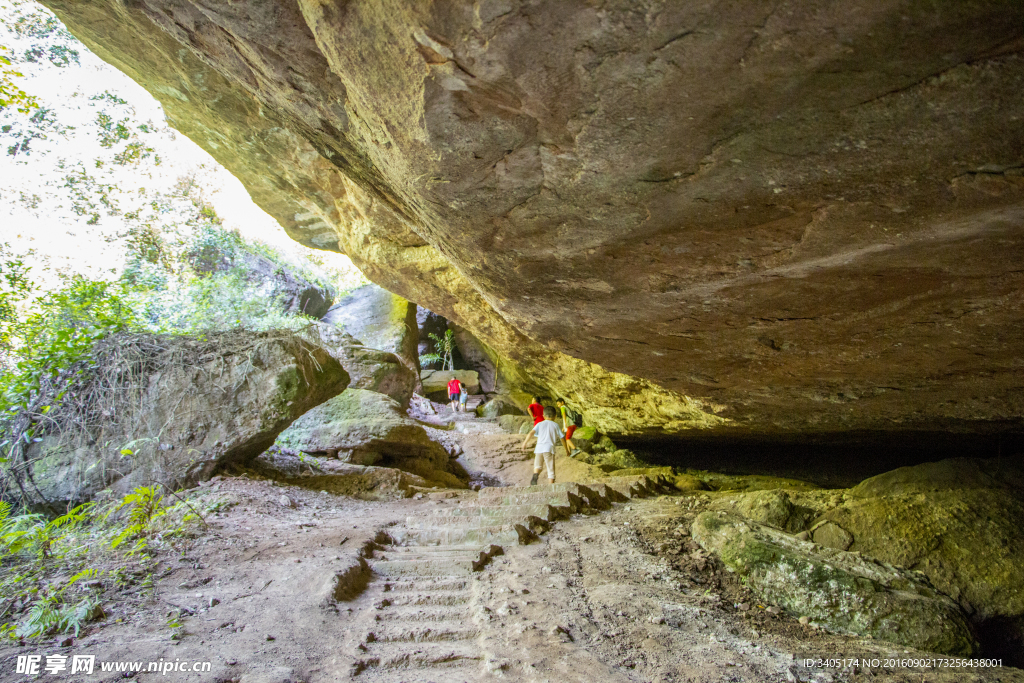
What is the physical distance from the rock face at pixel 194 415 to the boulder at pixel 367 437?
4.80ft

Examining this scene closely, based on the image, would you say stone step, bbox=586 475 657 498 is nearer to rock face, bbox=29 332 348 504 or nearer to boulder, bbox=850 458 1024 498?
boulder, bbox=850 458 1024 498

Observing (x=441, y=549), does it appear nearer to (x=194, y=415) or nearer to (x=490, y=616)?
(x=490, y=616)

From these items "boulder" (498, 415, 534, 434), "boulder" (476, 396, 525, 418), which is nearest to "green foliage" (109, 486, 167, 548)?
"boulder" (498, 415, 534, 434)

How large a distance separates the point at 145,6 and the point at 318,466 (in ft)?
20.1

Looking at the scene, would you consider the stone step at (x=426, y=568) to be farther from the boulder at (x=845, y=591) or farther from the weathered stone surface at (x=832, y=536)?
the weathered stone surface at (x=832, y=536)

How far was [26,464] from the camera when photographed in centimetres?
565

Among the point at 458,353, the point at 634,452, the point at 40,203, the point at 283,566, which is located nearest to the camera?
the point at 283,566

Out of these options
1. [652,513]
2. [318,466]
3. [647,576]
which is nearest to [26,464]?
[318,466]

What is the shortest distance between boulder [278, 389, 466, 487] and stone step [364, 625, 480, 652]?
544 cm

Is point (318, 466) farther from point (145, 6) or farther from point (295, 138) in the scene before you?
point (145, 6)

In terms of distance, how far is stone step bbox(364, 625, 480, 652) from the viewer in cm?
328

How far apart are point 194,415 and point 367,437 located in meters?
2.94

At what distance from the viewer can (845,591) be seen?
13.1ft

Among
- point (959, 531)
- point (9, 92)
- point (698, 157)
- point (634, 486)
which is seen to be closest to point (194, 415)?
point (9, 92)
